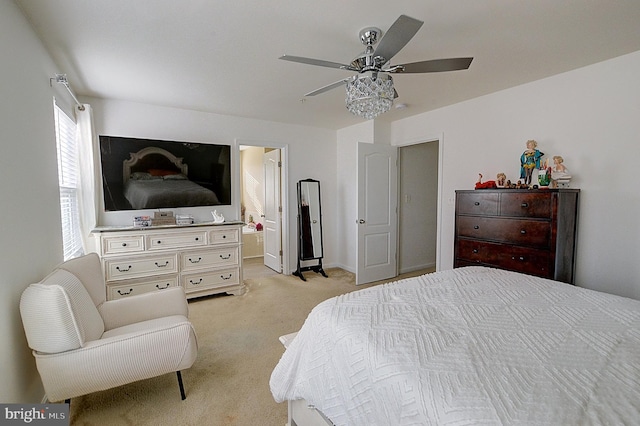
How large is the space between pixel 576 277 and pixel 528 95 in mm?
1847

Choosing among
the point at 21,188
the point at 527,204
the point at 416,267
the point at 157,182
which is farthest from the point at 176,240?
the point at 416,267

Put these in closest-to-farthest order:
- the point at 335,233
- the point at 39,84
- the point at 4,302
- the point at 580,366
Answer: the point at 580,366, the point at 4,302, the point at 39,84, the point at 335,233

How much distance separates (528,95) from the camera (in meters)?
2.96

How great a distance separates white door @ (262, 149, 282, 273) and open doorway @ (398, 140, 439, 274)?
2.00 meters

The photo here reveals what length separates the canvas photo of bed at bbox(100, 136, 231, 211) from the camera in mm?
3340

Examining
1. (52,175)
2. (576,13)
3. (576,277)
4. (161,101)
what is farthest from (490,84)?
(52,175)

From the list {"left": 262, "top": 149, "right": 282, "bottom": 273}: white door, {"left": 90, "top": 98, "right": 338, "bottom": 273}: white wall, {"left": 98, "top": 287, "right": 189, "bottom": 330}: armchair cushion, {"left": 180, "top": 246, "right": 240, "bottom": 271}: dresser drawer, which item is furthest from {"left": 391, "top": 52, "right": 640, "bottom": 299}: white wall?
{"left": 98, "top": 287, "right": 189, "bottom": 330}: armchair cushion

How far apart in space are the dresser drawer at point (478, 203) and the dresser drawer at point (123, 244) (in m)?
3.50

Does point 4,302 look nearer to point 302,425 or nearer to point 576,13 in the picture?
point 302,425

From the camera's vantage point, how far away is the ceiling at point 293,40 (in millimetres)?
1735

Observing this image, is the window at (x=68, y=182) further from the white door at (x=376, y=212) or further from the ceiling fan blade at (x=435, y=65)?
the white door at (x=376, y=212)

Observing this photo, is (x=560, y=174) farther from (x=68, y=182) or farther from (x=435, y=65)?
(x=68, y=182)

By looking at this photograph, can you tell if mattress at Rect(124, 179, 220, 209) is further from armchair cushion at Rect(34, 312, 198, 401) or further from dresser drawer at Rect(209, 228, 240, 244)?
armchair cushion at Rect(34, 312, 198, 401)

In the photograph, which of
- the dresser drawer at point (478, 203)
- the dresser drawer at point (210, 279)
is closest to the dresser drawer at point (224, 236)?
the dresser drawer at point (210, 279)
